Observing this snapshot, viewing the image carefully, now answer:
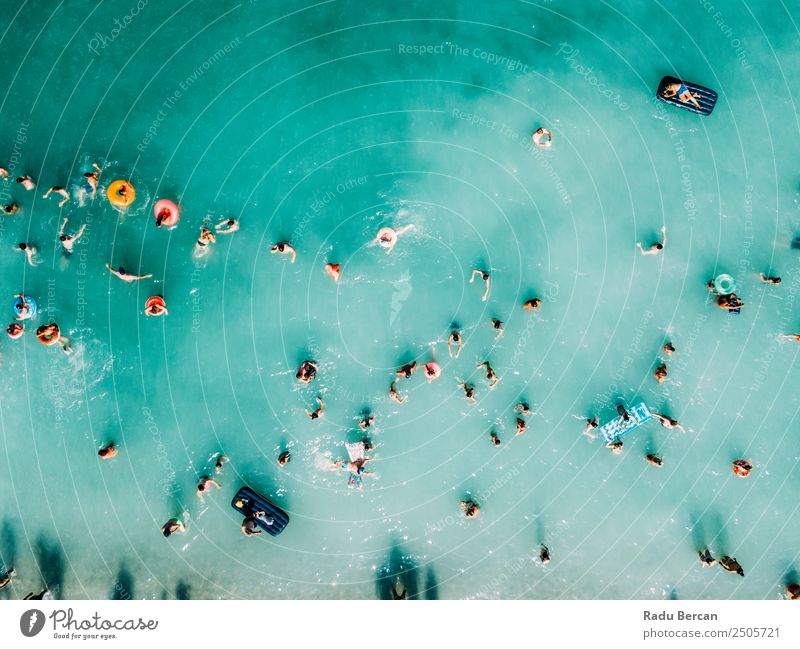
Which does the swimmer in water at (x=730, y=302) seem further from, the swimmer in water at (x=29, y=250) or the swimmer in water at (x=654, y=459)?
the swimmer in water at (x=29, y=250)

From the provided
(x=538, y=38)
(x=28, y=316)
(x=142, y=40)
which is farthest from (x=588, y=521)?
(x=142, y=40)

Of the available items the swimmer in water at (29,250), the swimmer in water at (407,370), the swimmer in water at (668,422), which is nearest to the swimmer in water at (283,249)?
the swimmer in water at (407,370)

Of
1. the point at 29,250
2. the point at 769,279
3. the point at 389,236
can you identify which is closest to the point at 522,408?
the point at 389,236

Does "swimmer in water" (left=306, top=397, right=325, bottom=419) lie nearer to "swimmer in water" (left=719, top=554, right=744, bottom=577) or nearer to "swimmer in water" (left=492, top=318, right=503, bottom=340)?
"swimmer in water" (left=492, top=318, right=503, bottom=340)

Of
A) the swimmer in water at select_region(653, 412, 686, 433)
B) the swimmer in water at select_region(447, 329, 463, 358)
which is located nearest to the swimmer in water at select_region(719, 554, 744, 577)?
the swimmer in water at select_region(653, 412, 686, 433)

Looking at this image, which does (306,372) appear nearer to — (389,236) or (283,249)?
(283,249)

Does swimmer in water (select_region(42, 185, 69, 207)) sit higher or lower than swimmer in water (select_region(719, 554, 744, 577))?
higher
